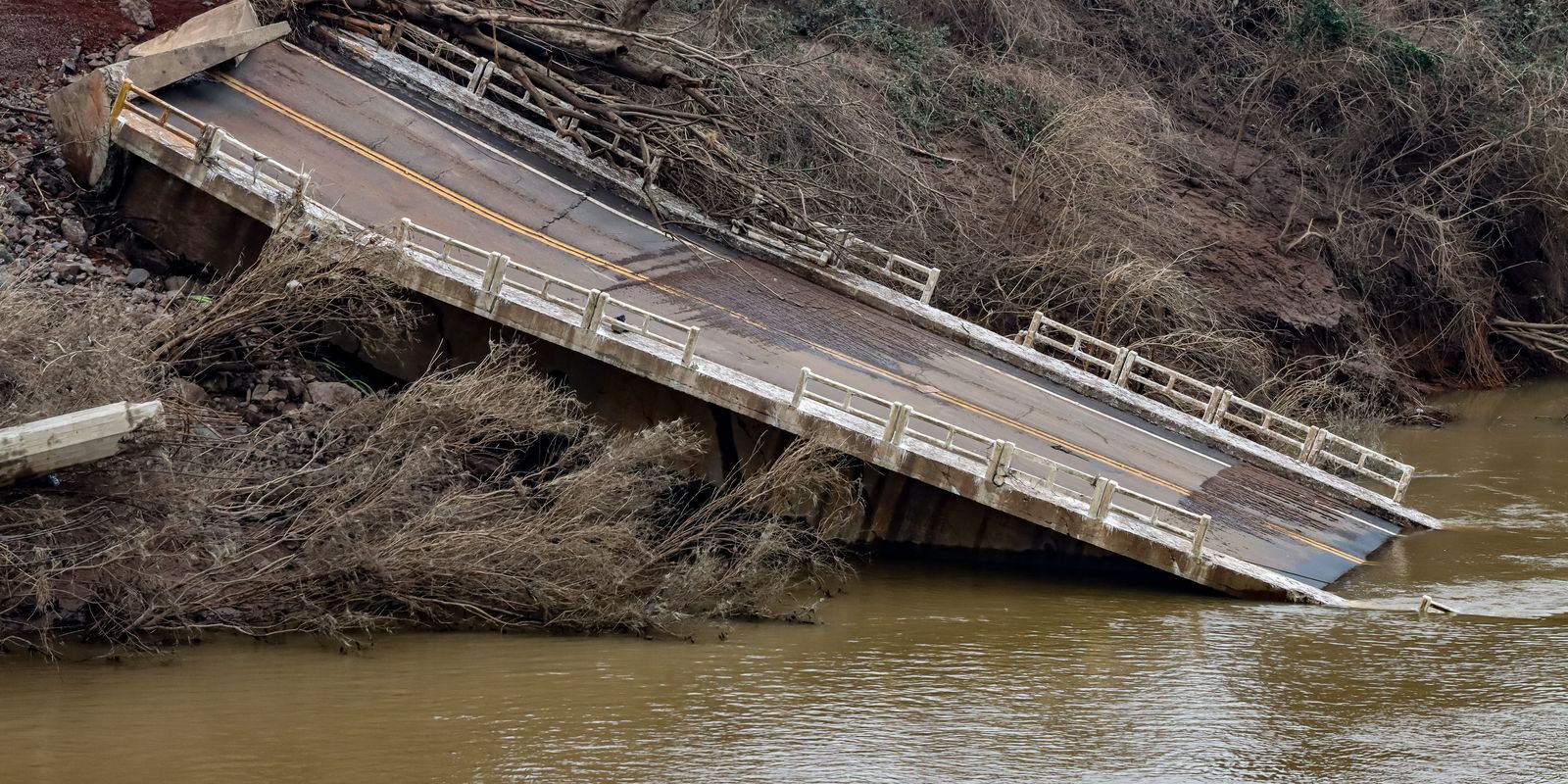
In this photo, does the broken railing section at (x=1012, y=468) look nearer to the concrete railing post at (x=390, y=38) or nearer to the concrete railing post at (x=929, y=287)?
the concrete railing post at (x=929, y=287)

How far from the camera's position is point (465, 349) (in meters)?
19.9

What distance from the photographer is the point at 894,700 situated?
47.9ft

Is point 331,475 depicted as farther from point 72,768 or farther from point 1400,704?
point 1400,704

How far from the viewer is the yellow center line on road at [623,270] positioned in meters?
21.4

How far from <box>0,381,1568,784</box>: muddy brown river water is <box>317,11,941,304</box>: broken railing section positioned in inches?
305

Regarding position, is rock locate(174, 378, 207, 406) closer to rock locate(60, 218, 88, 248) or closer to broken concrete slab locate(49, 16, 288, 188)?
rock locate(60, 218, 88, 248)

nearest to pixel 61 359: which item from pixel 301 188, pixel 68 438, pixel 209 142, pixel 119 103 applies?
pixel 68 438

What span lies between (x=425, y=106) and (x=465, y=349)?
750 cm

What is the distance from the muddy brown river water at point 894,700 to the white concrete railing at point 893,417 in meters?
1.14

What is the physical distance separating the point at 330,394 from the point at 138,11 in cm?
1117

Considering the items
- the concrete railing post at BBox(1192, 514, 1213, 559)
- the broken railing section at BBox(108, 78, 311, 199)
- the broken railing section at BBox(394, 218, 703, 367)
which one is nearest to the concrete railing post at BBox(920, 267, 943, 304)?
the broken railing section at BBox(394, 218, 703, 367)

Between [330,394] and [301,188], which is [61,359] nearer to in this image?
[330,394]

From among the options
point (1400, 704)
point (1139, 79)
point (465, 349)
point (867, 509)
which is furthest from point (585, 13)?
point (1400, 704)

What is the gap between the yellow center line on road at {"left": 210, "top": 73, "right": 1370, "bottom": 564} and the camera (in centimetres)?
2138
